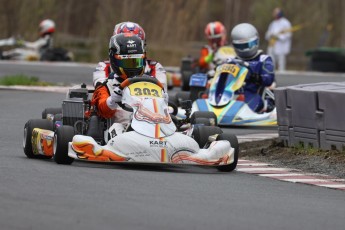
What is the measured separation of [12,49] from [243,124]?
800 inches

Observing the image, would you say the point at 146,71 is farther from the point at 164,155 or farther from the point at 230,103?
the point at 230,103

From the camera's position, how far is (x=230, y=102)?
18.7 metres

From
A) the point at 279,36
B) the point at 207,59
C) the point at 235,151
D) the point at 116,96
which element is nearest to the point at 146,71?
the point at 116,96

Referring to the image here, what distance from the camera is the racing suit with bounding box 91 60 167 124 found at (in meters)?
12.6

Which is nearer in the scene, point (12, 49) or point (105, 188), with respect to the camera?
point (105, 188)

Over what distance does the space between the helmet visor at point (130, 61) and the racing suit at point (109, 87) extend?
0.61 feet

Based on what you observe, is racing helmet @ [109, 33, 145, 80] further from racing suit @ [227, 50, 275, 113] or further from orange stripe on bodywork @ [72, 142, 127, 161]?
racing suit @ [227, 50, 275, 113]

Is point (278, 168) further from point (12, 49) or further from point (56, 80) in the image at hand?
point (12, 49)

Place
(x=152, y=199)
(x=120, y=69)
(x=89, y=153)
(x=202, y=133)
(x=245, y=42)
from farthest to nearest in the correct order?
(x=245, y=42) → (x=120, y=69) → (x=202, y=133) → (x=89, y=153) → (x=152, y=199)

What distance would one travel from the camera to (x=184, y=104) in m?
13.0

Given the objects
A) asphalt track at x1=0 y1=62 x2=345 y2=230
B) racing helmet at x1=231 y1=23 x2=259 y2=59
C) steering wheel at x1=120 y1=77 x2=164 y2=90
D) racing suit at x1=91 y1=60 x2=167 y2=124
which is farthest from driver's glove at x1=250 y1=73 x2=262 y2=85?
steering wheel at x1=120 y1=77 x2=164 y2=90

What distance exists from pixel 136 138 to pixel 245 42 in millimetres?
8397

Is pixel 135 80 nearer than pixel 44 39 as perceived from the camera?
Yes

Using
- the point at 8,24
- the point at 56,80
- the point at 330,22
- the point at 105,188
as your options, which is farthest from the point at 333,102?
the point at 330,22
